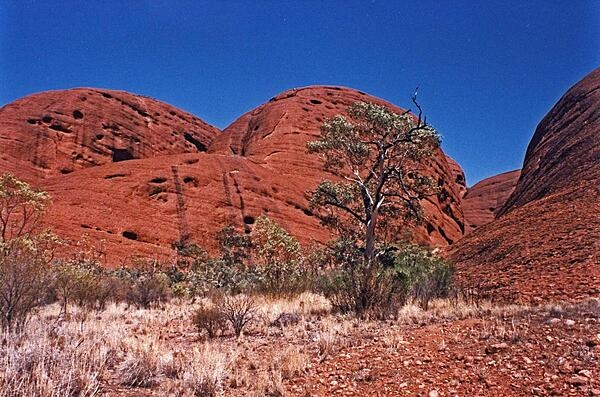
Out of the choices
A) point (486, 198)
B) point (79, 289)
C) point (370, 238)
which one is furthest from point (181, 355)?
point (486, 198)

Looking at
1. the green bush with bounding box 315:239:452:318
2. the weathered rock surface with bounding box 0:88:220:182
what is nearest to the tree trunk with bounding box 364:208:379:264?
the green bush with bounding box 315:239:452:318

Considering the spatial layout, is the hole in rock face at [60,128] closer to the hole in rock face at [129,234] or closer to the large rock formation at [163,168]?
the large rock formation at [163,168]

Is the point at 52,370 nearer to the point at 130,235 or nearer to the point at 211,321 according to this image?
the point at 211,321

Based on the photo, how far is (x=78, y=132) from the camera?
48.0 meters

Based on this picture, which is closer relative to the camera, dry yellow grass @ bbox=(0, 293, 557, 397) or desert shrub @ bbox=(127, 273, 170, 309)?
dry yellow grass @ bbox=(0, 293, 557, 397)

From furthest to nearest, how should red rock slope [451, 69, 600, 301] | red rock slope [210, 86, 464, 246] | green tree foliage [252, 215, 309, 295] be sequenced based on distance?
red rock slope [210, 86, 464, 246] → green tree foliage [252, 215, 309, 295] → red rock slope [451, 69, 600, 301]

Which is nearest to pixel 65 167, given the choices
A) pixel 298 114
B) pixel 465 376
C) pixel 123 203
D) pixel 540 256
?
pixel 123 203

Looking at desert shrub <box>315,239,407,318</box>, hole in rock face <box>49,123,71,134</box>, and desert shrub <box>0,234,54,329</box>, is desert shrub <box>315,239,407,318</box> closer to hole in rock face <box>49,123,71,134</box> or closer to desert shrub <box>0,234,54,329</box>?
desert shrub <box>0,234,54,329</box>

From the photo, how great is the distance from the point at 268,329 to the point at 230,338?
75 centimetres

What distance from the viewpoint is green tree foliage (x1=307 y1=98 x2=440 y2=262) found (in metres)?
15.4

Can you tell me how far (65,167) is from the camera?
45.2 metres

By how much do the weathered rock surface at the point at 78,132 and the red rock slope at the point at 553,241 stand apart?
4133 cm

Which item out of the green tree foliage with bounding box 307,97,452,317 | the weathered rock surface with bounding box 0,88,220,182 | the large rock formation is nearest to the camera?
the green tree foliage with bounding box 307,97,452,317

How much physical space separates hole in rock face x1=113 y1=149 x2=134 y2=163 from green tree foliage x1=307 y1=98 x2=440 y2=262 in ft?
132
